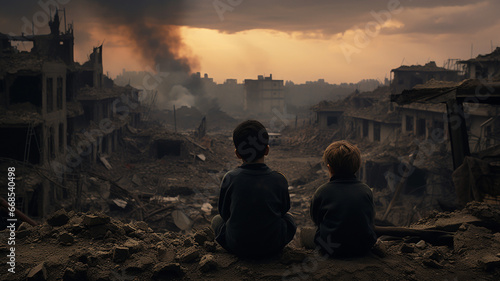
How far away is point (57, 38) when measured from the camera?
32.1 m

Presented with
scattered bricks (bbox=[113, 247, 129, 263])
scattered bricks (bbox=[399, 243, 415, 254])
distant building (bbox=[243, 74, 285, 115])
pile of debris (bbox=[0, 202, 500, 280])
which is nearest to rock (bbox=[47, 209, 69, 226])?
pile of debris (bbox=[0, 202, 500, 280])

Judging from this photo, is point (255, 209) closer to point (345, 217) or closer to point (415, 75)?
point (345, 217)

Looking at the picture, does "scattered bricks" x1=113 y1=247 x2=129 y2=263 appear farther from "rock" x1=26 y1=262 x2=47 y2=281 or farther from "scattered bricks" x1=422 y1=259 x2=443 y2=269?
"scattered bricks" x1=422 y1=259 x2=443 y2=269

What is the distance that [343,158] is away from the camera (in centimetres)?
389

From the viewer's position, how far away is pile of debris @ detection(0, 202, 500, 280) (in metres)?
3.67

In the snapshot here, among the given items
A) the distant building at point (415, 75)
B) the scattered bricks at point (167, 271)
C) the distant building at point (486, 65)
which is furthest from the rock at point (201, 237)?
the distant building at point (415, 75)

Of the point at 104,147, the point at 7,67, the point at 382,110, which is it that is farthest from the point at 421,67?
the point at 7,67

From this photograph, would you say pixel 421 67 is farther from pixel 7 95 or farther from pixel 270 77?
pixel 270 77

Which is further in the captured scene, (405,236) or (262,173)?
(405,236)

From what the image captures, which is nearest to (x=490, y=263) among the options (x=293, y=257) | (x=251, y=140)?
(x=293, y=257)

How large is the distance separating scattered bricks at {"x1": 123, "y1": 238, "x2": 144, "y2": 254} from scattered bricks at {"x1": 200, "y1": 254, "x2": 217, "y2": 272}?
2.44ft

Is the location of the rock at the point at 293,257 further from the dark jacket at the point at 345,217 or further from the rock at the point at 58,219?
the rock at the point at 58,219

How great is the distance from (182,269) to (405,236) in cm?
295

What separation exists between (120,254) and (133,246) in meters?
0.22
